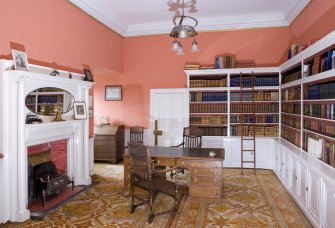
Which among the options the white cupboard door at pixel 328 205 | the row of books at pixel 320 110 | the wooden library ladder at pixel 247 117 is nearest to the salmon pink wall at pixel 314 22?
the row of books at pixel 320 110

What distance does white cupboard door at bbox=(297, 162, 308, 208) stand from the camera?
4.03 m

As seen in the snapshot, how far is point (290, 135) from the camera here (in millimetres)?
5809

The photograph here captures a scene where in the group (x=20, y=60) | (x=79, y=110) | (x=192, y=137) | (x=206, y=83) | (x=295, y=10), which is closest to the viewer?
(x=20, y=60)

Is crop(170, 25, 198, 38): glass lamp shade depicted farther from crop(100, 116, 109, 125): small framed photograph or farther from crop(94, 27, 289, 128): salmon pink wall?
crop(100, 116, 109, 125): small framed photograph

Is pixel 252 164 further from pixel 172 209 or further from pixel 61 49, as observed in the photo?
pixel 61 49

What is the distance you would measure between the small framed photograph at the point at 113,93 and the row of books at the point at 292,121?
14.9ft

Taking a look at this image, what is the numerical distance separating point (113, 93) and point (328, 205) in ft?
20.6

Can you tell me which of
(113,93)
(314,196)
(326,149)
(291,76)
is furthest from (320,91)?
(113,93)

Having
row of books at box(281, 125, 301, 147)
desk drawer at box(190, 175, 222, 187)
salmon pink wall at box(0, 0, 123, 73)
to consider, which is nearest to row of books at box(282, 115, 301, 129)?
row of books at box(281, 125, 301, 147)

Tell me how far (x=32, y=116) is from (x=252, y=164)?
5.23 metres

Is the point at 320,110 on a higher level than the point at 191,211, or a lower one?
higher

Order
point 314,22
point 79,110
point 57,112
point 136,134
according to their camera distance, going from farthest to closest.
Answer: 1. point 136,134
2. point 79,110
3. point 314,22
4. point 57,112

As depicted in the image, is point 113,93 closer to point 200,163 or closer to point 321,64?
point 200,163

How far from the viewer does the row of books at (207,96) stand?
278 inches
